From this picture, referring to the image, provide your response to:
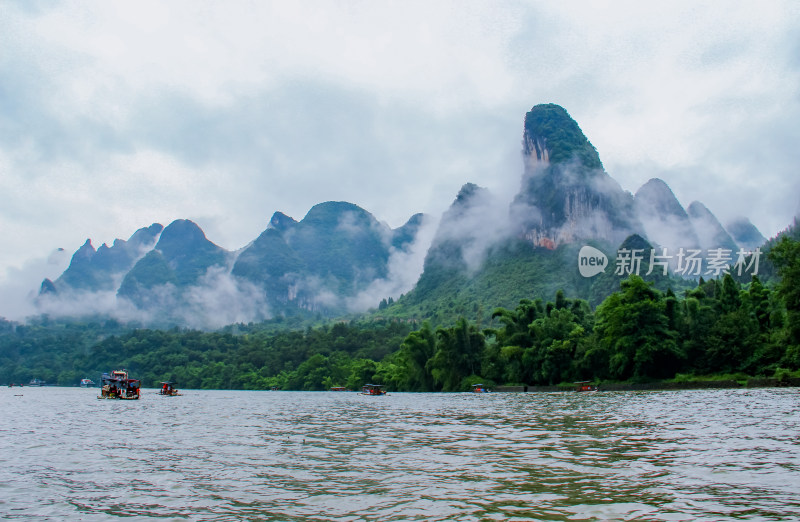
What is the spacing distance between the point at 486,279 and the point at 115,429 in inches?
5725

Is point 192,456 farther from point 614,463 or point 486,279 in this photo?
point 486,279

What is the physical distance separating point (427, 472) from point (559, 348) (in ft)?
183

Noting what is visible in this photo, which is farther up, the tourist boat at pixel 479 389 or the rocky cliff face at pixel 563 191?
the rocky cliff face at pixel 563 191

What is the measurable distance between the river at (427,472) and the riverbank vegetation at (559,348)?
104ft

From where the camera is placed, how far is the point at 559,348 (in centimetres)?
6588

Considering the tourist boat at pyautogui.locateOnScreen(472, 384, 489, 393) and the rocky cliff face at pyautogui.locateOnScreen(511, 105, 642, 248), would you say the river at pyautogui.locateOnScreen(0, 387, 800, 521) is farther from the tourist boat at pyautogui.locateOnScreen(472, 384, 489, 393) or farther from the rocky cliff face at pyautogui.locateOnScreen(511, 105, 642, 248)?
the rocky cliff face at pyautogui.locateOnScreen(511, 105, 642, 248)

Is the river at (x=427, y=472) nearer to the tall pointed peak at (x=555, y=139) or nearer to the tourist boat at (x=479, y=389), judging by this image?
the tourist boat at (x=479, y=389)

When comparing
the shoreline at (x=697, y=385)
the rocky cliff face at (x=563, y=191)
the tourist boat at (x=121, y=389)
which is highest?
the rocky cliff face at (x=563, y=191)

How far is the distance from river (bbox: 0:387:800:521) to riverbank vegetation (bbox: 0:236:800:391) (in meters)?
31.8

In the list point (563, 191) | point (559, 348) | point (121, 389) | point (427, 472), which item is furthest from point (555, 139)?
point (427, 472)

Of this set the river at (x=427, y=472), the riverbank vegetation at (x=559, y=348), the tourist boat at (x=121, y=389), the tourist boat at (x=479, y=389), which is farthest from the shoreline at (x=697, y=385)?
the tourist boat at (x=121, y=389)

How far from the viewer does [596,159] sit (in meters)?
186

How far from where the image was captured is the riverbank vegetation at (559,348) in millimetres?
51688

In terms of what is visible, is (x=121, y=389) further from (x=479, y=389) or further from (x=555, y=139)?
(x=555, y=139)
